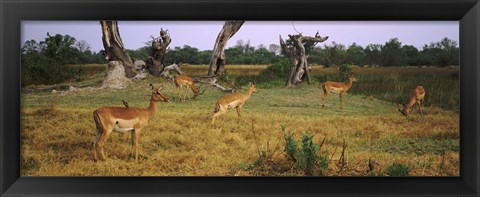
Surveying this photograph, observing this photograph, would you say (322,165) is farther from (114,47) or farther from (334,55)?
(114,47)

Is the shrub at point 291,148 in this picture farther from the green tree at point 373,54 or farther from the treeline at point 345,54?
the green tree at point 373,54

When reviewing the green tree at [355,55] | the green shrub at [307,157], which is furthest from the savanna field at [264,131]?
the green tree at [355,55]

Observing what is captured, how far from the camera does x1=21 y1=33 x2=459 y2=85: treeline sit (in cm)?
635

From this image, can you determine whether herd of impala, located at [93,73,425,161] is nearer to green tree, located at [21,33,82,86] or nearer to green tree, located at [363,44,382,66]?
green tree, located at [363,44,382,66]

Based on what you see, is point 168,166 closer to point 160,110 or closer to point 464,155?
point 160,110

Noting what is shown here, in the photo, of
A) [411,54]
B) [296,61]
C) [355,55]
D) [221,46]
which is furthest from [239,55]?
[411,54]

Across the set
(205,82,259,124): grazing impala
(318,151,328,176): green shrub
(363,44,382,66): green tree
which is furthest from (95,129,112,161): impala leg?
(363,44,382,66): green tree

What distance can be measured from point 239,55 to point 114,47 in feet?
4.10

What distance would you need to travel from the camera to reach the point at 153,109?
641cm
